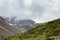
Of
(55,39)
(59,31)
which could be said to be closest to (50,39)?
(55,39)

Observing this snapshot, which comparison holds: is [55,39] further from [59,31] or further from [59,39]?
[59,31]

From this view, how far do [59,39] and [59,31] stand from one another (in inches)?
1009

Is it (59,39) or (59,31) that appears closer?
(59,39)

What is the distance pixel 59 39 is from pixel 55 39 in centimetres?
400

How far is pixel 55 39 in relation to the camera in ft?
507

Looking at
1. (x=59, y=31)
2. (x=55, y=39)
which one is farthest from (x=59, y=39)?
(x=59, y=31)

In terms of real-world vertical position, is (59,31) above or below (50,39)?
A: above

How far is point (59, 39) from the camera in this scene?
515 feet

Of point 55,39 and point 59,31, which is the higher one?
point 59,31

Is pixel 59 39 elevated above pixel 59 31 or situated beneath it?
situated beneath

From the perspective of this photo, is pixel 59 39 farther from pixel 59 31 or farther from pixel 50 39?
pixel 59 31

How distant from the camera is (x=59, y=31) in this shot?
181875 millimetres

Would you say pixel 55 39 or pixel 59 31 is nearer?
pixel 55 39

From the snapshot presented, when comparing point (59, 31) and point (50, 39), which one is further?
point (59, 31)
